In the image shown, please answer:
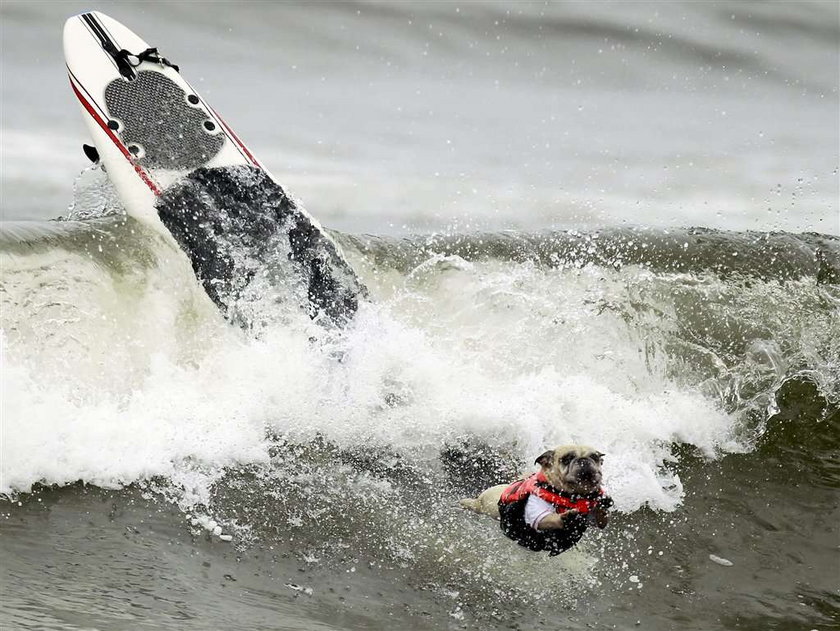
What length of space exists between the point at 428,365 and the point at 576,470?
2.86 m

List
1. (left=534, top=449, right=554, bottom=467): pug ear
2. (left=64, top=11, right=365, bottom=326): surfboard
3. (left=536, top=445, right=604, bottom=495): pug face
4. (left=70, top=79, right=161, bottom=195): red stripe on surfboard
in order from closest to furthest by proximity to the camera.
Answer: (left=536, top=445, right=604, bottom=495): pug face
(left=534, top=449, right=554, bottom=467): pug ear
(left=64, top=11, right=365, bottom=326): surfboard
(left=70, top=79, right=161, bottom=195): red stripe on surfboard

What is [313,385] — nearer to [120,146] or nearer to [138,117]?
[120,146]

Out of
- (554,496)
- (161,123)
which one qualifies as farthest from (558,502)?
(161,123)

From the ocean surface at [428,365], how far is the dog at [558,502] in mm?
471

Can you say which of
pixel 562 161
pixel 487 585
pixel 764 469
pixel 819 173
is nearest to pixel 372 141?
pixel 562 161

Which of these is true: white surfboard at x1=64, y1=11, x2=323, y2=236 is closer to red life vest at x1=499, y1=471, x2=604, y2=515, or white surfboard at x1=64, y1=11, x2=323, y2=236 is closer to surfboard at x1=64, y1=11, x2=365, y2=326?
surfboard at x1=64, y1=11, x2=365, y2=326

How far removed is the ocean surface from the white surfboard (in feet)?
1.40

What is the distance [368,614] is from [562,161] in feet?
32.4

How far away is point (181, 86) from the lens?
27.6 ft

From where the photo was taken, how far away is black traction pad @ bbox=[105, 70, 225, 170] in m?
8.05

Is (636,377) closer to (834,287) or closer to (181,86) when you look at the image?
(834,287)

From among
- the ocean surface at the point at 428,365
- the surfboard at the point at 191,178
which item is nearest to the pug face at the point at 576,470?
the ocean surface at the point at 428,365

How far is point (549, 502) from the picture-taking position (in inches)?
173

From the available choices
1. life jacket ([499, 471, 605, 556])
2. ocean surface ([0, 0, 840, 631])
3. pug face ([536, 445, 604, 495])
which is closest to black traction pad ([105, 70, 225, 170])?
ocean surface ([0, 0, 840, 631])
